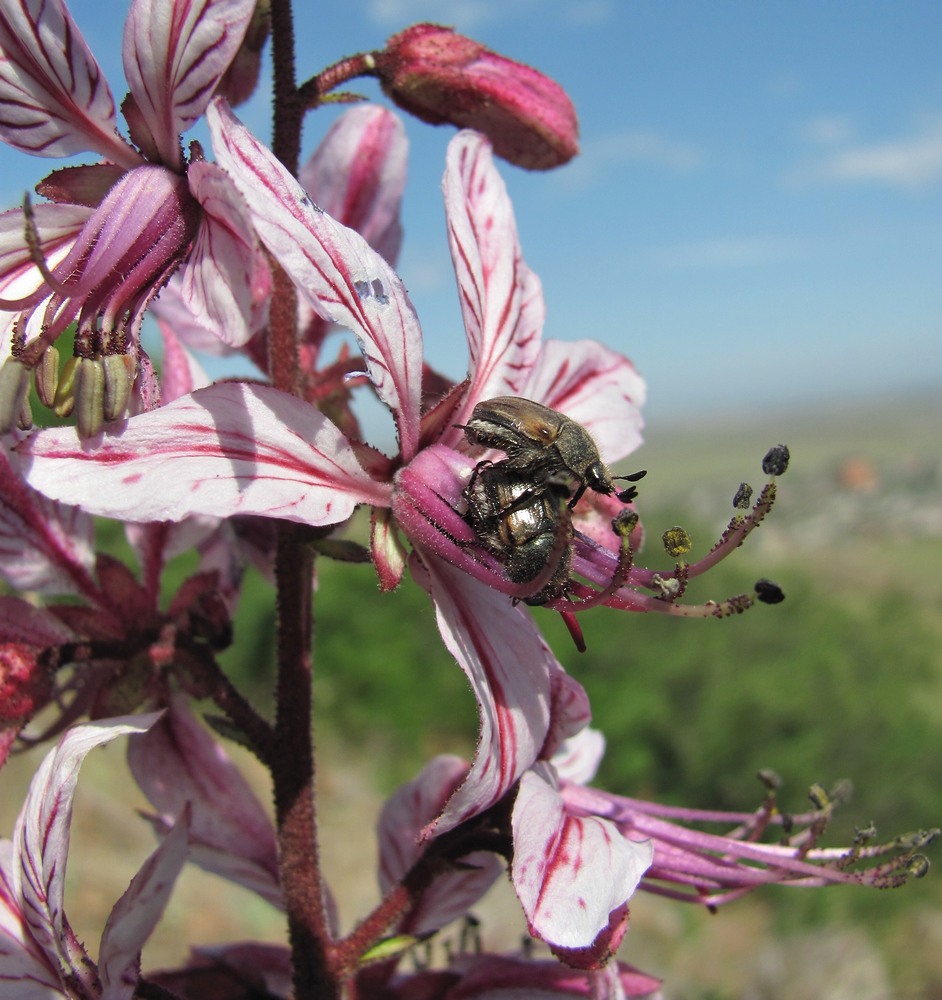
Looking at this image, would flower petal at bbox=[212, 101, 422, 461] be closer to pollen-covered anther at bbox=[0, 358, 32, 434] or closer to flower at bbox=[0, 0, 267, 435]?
flower at bbox=[0, 0, 267, 435]

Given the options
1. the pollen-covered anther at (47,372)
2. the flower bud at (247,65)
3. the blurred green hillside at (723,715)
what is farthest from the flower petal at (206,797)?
the blurred green hillside at (723,715)

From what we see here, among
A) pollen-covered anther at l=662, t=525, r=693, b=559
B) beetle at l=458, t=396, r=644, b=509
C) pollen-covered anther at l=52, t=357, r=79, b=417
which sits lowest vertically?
pollen-covered anther at l=662, t=525, r=693, b=559

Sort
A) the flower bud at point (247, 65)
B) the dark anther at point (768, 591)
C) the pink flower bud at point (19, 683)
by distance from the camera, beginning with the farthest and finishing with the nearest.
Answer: the flower bud at point (247, 65) → the pink flower bud at point (19, 683) → the dark anther at point (768, 591)

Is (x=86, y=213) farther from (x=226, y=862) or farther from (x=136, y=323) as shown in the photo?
(x=226, y=862)

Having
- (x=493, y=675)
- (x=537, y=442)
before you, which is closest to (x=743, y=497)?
(x=537, y=442)

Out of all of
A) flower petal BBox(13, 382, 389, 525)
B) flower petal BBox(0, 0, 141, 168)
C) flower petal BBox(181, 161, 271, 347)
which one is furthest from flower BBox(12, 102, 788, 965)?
flower petal BBox(0, 0, 141, 168)

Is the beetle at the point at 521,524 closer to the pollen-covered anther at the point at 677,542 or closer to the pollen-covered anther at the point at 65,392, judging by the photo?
the pollen-covered anther at the point at 677,542

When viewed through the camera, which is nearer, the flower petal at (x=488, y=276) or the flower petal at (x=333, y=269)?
the flower petal at (x=333, y=269)

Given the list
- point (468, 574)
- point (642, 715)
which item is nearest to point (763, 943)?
point (642, 715)
